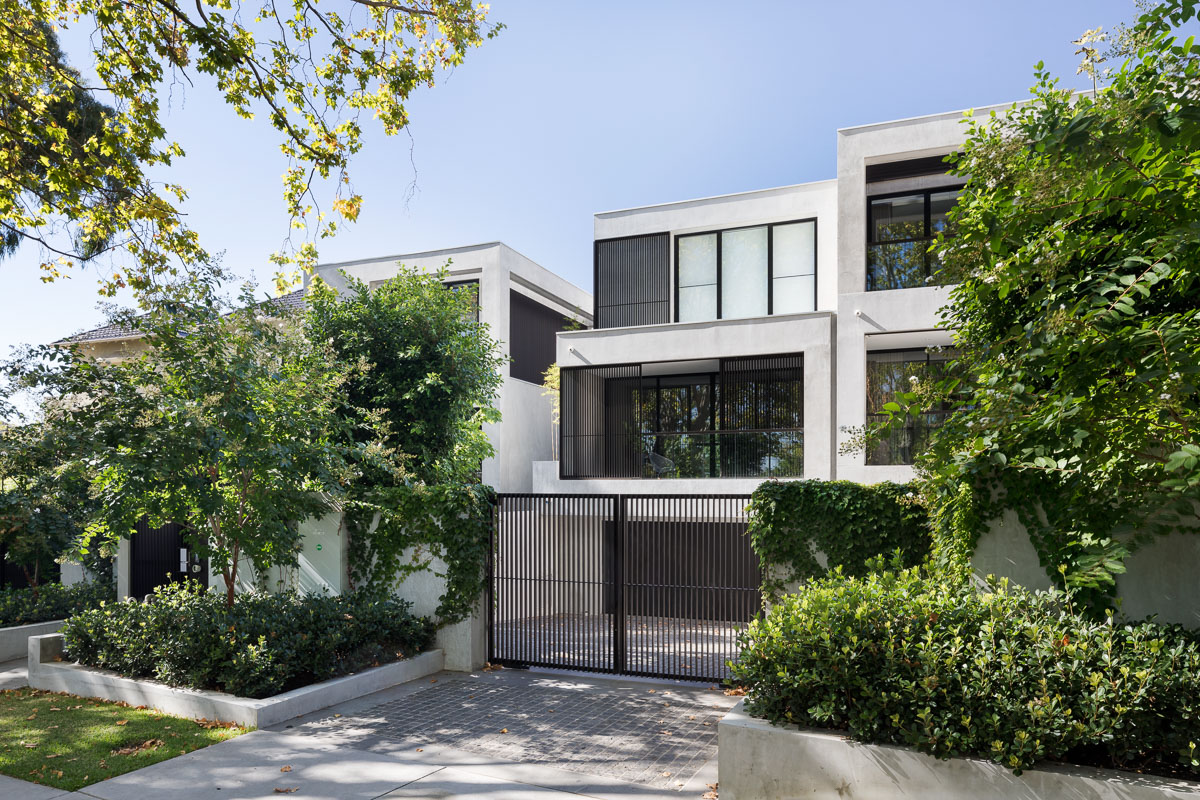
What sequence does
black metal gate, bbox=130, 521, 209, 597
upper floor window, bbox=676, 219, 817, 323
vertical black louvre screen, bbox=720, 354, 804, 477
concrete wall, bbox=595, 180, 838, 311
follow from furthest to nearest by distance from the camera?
upper floor window, bbox=676, 219, 817, 323
concrete wall, bbox=595, 180, 838, 311
vertical black louvre screen, bbox=720, 354, 804, 477
black metal gate, bbox=130, 521, 209, 597

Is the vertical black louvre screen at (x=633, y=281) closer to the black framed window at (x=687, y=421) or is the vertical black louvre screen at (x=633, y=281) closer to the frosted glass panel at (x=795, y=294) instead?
the black framed window at (x=687, y=421)

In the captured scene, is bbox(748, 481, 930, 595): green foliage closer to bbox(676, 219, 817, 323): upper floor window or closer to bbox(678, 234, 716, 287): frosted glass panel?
bbox(676, 219, 817, 323): upper floor window

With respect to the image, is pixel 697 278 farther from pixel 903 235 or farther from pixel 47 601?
pixel 47 601

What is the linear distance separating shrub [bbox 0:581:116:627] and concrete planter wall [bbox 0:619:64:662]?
257mm

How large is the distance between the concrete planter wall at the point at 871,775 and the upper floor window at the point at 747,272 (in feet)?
39.4

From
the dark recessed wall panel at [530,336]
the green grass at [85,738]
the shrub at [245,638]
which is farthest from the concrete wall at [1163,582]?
the dark recessed wall panel at [530,336]

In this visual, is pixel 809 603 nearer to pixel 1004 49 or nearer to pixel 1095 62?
pixel 1095 62

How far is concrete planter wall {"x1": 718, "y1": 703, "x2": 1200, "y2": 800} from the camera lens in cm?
475

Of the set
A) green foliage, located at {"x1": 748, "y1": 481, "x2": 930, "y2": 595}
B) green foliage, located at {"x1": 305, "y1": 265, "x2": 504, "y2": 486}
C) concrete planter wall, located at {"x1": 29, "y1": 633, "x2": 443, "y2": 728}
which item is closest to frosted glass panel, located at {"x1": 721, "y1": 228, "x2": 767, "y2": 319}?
green foliage, located at {"x1": 305, "y1": 265, "x2": 504, "y2": 486}

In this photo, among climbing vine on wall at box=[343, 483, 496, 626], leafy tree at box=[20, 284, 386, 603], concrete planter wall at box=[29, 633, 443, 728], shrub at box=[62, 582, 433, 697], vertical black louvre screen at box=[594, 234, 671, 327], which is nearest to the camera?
concrete planter wall at box=[29, 633, 443, 728]

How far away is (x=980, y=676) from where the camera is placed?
5.16 m

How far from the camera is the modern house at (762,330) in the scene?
1428 cm

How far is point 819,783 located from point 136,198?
31.7ft

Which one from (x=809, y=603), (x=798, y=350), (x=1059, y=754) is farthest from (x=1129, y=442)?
(x=798, y=350)
